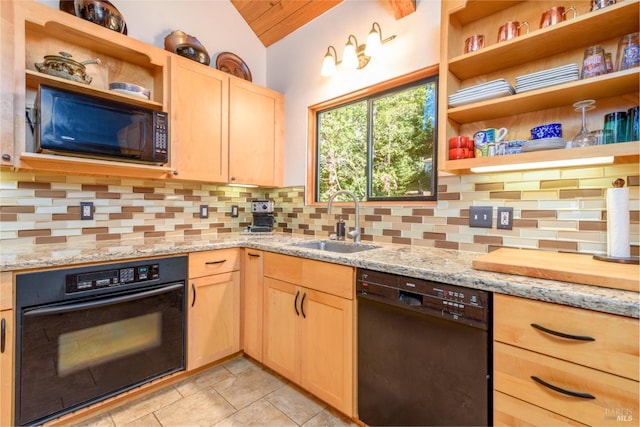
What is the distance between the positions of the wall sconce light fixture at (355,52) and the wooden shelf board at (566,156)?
1014 millimetres

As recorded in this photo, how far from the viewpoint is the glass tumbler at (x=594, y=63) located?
1154 mm

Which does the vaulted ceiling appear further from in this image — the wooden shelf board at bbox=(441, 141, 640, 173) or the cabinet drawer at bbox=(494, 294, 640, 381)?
the cabinet drawer at bbox=(494, 294, 640, 381)

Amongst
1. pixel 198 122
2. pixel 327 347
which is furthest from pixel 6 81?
pixel 327 347

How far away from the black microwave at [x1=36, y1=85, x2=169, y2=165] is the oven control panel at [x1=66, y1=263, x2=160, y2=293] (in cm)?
66

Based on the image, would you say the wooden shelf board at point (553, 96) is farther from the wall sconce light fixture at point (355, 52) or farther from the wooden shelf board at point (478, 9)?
the wall sconce light fixture at point (355, 52)

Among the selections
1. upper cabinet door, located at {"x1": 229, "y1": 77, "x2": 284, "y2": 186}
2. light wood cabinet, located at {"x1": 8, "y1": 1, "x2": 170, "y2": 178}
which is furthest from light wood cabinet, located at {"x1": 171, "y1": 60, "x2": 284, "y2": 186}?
light wood cabinet, located at {"x1": 8, "y1": 1, "x2": 170, "y2": 178}

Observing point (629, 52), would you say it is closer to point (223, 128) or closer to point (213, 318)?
point (223, 128)

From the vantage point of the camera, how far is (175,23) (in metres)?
2.27

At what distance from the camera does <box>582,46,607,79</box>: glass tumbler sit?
1.15 meters

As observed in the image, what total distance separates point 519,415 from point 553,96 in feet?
4.09

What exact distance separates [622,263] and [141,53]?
269cm

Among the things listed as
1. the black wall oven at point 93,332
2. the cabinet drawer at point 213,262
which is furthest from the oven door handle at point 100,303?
the cabinet drawer at point 213,262

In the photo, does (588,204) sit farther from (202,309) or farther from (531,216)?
(202,309)

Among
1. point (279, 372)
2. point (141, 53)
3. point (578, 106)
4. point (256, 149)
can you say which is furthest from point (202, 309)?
point (578, 106)
